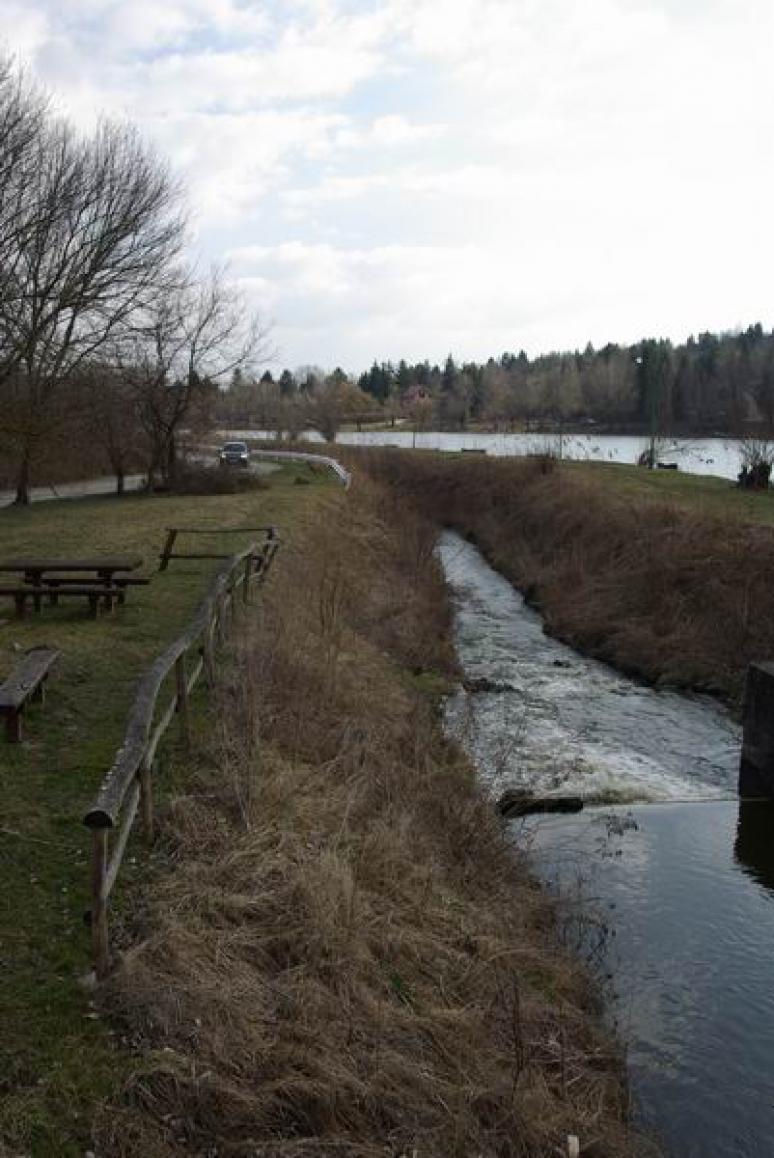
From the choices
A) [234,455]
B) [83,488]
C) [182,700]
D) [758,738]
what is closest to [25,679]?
[182,700]

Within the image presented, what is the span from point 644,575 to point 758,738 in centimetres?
918

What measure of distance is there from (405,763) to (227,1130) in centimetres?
539

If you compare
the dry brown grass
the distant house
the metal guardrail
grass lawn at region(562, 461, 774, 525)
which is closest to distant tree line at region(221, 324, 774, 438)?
the distant house

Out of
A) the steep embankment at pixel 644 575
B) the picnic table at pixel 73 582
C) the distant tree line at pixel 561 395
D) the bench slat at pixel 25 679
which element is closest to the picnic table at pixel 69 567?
the picnic table at pixel 73 582

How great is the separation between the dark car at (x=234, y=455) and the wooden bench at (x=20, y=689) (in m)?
31.6

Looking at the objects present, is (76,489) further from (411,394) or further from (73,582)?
(411,394)

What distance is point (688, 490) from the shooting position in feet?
98.2

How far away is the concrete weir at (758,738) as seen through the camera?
11539 mm

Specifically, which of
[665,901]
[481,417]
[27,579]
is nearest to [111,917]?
[665,901]

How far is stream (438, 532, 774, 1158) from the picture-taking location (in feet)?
20.3

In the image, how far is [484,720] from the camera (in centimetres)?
1345

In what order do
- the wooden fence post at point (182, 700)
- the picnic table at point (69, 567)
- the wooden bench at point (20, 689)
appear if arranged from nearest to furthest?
the wooden bench at point (20, 689) < the wooden fence post at point (182, 700) < the picnic table at point (69, 567)

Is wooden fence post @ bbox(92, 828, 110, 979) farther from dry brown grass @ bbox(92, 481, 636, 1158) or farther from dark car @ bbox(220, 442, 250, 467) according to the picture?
dark car @ bbox(220, 442, 250, 467)

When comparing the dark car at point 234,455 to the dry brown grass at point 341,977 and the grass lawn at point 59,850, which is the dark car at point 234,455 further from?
the dry brown grass at point 341,977
